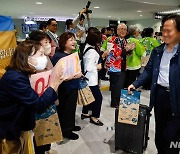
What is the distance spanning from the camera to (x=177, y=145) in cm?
177

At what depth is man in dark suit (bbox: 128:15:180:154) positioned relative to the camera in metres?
1.62

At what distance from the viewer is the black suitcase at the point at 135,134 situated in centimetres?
A: 201

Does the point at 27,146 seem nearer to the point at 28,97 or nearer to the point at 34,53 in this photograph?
the point at 28,97

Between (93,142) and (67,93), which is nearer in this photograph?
(67,93)

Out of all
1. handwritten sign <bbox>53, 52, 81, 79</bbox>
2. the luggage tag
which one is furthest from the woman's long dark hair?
handwritten sign <bbox>53, 52, 81, 79</bbox>

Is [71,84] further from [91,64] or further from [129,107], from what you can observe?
[129,107]

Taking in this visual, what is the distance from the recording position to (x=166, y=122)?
1.77 metres

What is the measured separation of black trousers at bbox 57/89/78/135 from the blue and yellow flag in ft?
2.65

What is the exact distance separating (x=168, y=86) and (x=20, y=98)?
3.89 feet

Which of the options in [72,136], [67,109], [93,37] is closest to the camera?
[67,109]

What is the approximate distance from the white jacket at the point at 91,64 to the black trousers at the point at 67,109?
0.42 m

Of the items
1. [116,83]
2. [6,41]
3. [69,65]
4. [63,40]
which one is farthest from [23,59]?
[116,83]

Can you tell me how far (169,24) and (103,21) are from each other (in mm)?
14353

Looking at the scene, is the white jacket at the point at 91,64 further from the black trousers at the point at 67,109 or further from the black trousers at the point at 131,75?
the black trousers at the point at 131,75
